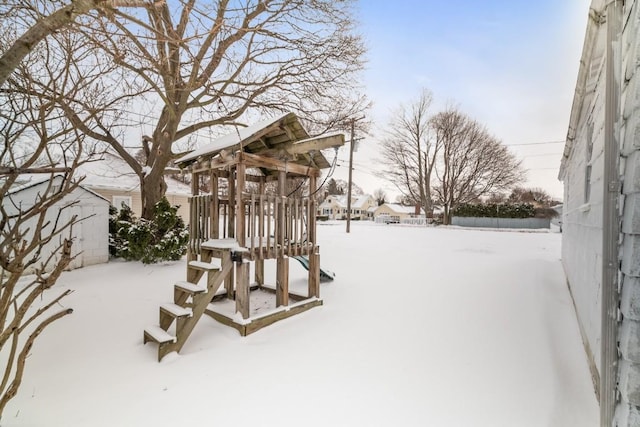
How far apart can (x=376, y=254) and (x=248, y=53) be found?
584 centimetres

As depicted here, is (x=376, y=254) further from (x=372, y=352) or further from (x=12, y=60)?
(x=12, y=60)

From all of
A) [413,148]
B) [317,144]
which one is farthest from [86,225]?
[413,148]

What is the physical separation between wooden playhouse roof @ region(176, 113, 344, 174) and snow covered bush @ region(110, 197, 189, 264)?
317 cm

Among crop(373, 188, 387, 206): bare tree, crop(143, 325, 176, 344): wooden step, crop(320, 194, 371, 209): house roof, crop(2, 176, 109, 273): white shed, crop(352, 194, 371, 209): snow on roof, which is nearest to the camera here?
crop(143, 325, 176, 344): wooden step

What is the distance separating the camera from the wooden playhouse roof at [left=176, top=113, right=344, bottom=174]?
12.5 feet

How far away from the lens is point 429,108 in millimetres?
24141

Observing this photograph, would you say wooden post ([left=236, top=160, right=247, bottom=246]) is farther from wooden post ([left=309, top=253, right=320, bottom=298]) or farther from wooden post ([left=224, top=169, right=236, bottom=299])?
wooden post ([left=309, top=253, right=320, bottom=298])

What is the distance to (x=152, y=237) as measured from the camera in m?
→ 6.93

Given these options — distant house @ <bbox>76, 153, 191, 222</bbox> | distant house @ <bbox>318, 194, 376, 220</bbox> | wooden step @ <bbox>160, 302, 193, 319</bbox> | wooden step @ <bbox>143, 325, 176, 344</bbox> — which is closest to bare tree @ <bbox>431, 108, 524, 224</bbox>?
distant house @ <bbox>76, 153, 191, 222</bbox>

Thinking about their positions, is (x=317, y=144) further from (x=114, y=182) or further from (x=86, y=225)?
(x=114, y=182)

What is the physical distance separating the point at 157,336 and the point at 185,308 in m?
0.38

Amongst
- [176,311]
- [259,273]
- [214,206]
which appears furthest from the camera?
[259,273]

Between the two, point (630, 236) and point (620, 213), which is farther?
point (620, 213)

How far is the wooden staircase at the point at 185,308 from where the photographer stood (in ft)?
10.1
